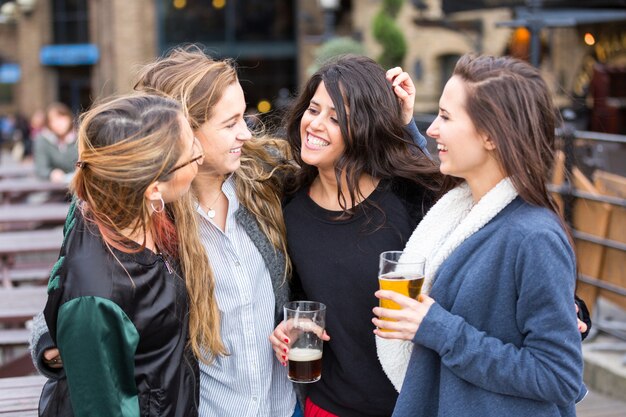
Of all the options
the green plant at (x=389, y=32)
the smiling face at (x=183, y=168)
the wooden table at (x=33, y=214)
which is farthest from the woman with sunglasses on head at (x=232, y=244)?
the green plant at (x=389, y=32)

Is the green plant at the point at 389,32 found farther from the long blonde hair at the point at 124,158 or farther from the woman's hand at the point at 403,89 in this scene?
the long blonde hair at the point at 124,158

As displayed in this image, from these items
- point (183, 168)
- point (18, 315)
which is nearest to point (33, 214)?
point (18, 315)

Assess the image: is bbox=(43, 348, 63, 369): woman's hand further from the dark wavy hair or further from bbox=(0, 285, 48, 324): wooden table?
bbox=(0, 285, 48, 324): wooden table

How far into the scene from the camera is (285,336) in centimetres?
216

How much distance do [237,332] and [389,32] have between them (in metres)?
10.4

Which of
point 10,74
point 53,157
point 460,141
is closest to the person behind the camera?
point 460,141

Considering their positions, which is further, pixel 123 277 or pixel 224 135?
pixel 224 135

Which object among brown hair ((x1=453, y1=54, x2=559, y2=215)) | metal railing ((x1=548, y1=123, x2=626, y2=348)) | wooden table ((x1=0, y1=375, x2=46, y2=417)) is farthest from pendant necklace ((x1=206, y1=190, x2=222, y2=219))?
metal railing ((x1=548, y1=123, x2=626, y2=348))

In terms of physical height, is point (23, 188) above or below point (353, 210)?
below

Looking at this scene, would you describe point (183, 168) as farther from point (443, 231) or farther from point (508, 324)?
point (508, 324)

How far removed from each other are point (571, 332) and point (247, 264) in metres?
0.94

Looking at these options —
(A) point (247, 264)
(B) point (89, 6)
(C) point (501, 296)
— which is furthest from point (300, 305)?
(B) point (89, 6)

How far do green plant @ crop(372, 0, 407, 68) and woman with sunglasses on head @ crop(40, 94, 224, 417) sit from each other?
417 inches

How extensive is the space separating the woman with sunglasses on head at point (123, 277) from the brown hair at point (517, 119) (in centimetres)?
68
